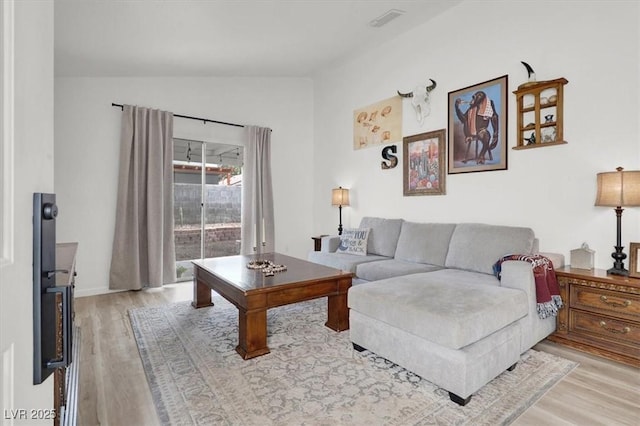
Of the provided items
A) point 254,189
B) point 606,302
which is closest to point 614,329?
point 606,302

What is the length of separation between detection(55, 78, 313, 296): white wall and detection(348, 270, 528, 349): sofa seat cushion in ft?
11.2

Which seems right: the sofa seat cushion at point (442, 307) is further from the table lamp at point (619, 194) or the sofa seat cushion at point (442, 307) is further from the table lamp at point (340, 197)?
the table lamp at point (340, 197)

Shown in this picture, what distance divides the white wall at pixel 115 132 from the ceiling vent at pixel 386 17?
2152mm

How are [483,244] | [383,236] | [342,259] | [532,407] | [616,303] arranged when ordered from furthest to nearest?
[383,236] < [342,259] < [483,244] < [616,303] < [532,407]

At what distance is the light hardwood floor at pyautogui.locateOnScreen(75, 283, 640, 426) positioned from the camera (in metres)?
1.72

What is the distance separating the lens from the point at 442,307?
6.48 feet

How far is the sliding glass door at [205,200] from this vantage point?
4.77m

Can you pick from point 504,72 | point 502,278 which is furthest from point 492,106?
point 502,278

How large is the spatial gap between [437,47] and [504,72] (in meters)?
0.89

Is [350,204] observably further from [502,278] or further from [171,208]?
[502,278]

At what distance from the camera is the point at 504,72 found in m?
3.24

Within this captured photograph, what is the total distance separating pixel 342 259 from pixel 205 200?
235 cm

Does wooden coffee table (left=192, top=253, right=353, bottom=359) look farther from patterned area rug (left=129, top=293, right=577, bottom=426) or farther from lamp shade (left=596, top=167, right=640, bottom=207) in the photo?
lamp shade (left=596, top=167, right=640, bottom=207)

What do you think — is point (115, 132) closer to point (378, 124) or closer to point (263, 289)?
point (263, 289)
